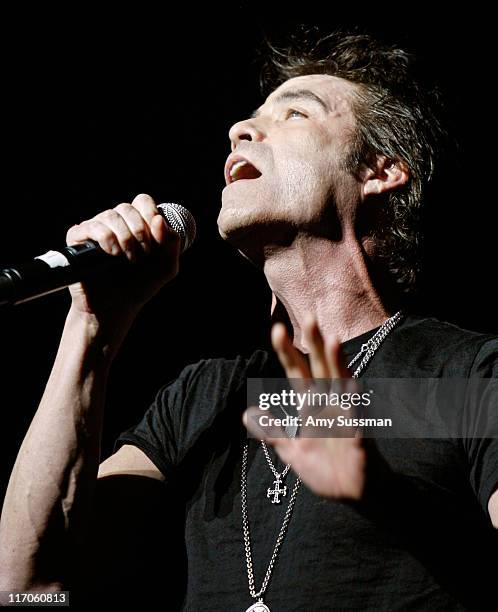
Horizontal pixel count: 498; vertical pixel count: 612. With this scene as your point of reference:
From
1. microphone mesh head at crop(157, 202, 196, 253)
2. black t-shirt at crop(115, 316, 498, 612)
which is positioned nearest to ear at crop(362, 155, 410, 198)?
black t-shirt at crop(115, 316, 498, 612)

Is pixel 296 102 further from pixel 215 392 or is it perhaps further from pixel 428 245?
pixel 215 392

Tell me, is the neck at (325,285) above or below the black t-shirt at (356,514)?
above

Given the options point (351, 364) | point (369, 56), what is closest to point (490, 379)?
point (351, 364)

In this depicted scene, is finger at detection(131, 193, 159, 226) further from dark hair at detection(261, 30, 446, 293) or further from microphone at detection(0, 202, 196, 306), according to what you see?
dark hair at detection(261, 30, 446, 293)

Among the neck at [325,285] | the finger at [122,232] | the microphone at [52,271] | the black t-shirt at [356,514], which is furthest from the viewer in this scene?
the neck at [325,285]

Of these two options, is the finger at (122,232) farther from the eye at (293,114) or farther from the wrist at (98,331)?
the eye at (293,114)

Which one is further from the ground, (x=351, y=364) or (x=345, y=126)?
(x=345, y=126)

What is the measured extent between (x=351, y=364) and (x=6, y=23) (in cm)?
157

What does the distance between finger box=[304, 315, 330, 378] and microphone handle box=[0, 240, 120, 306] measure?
47 cm

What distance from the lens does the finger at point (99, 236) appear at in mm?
1320

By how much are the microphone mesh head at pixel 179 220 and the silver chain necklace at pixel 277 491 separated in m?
0.50

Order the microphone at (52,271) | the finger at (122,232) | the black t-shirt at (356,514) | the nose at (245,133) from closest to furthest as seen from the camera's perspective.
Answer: the microphone at (52,271), the black t-shirt at (356,514), the finger at (122,232), the nose at (245,133)

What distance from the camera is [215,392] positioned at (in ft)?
5.93

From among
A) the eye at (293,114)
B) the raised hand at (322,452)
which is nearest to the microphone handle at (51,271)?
the raised hand at (322,452)
